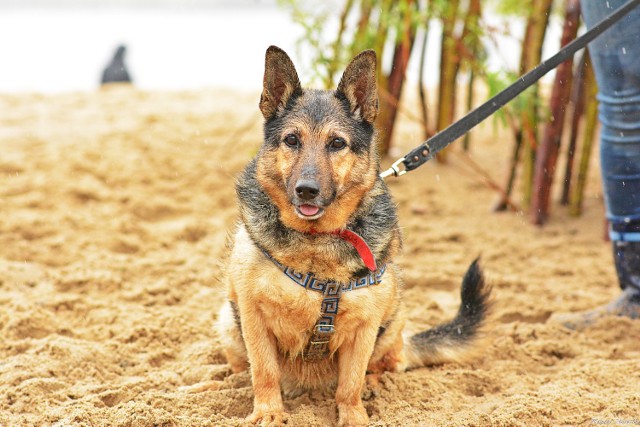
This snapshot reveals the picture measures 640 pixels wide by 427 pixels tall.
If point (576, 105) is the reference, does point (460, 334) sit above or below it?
below

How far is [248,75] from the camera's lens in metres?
11.2

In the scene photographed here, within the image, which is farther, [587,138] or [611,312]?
[587,138]

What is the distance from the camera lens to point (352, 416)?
3.14 meters

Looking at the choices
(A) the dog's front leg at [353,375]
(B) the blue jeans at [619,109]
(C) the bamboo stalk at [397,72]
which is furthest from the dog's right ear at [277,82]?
(C) the bamboo stalk at [397,72]

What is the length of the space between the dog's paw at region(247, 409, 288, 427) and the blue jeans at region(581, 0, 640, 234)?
210cm

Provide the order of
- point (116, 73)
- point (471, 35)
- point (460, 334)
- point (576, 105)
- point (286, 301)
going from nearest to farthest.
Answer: point (286, 301), point (460, 334), point (576, 105), point (471, 35), point (116, 73)

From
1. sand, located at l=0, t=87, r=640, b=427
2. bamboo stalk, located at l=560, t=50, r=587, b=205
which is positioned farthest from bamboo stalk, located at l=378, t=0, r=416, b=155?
bamboo stalk, located at l=560, t=50, r=587, b=205

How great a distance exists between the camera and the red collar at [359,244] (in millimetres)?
3021

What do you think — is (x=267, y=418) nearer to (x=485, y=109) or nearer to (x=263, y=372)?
(x=263, y=372)

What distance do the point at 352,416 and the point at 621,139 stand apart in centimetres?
200

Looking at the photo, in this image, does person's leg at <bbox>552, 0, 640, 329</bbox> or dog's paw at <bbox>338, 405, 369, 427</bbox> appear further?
person's leg at <bbox>552, 0, 640, 329</bbox>

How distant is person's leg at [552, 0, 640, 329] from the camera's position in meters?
3.63

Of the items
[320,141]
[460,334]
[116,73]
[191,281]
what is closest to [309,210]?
[320,141]

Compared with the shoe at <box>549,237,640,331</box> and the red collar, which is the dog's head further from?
the shoe at <box>549,237,640,331</box>
